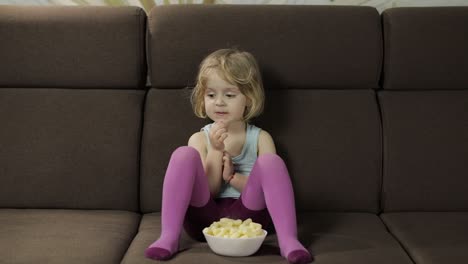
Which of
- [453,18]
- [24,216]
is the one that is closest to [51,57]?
[24,216]

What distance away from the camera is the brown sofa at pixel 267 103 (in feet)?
6.72

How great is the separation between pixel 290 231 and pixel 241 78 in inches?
19.3

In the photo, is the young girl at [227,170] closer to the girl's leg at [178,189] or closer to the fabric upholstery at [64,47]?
the girl's leg at [178,189]

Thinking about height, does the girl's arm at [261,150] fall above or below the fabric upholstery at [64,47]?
below

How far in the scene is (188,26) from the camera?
2088 millimetres

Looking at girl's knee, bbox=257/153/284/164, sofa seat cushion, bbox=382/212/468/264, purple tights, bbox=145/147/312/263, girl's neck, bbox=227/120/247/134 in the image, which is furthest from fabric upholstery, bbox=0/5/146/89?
sofa seat cushion, bbox=382/212/468/264

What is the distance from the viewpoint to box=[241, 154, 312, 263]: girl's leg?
5.58 feet

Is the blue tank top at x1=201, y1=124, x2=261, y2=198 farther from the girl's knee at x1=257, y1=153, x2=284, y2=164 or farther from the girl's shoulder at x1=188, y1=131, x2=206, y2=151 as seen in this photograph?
the girl's knee at x1=257, y1=153, x2=284, y2=164

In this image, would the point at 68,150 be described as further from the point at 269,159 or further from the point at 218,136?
the point at 269,159

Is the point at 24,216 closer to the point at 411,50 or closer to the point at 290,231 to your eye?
the point at 290,231

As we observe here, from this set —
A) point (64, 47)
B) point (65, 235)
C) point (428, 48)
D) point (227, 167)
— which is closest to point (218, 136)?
point (227, 167)

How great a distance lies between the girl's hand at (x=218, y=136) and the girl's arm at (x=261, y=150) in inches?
4.0

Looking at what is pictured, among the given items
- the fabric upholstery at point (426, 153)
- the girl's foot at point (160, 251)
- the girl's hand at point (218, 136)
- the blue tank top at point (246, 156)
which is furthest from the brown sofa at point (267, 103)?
the girl's foot at point (160, 251)

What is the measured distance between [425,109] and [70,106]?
116 cm
